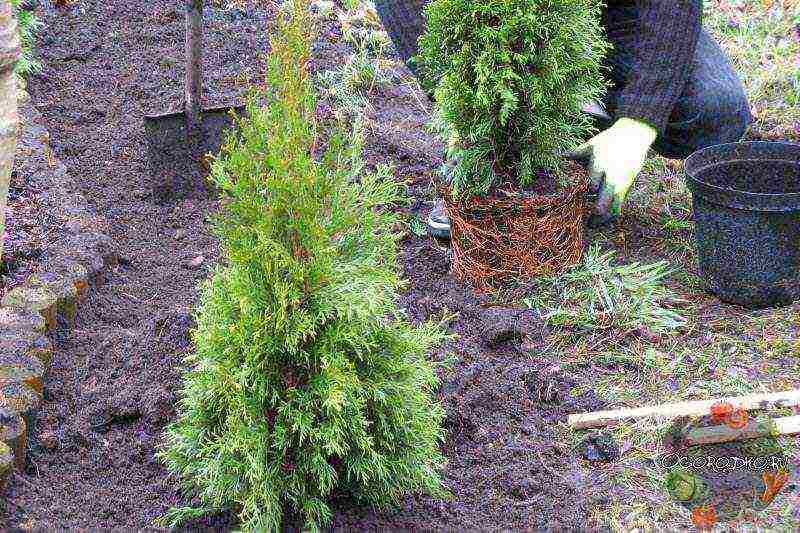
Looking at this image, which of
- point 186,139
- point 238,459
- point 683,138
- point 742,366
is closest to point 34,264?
point 186,139

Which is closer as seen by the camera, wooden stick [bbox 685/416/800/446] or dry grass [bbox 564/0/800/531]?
dry grass [bbox 564/0/800/531]

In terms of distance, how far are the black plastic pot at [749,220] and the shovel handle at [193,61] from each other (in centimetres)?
283

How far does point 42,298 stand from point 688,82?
137 inches

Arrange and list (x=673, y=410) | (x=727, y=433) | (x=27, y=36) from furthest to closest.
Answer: (x=27, y=36)
(x=673, y=410)
(x=727, y=433)

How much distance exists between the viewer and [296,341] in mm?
2281

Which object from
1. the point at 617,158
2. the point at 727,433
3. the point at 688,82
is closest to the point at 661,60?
the point at 617,158

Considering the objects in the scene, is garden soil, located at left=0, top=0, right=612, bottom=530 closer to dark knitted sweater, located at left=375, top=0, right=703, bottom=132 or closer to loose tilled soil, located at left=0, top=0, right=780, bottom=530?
loose tilled soil, located at left=0, top=0, right=780, bottom=530

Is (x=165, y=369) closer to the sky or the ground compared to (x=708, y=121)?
closer to the ground

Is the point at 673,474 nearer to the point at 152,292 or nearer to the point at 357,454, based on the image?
the point at 357,454

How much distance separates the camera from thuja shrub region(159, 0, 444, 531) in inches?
90.3

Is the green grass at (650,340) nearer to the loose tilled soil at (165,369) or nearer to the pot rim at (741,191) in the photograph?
the loose tilled soil at (165,369)

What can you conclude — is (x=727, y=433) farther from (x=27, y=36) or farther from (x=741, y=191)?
(x=27, y=36)

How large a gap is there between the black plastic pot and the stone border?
2.86m

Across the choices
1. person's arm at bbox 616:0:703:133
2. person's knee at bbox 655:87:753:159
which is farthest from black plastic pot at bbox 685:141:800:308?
person's knee at bbox 655:87:753:159
